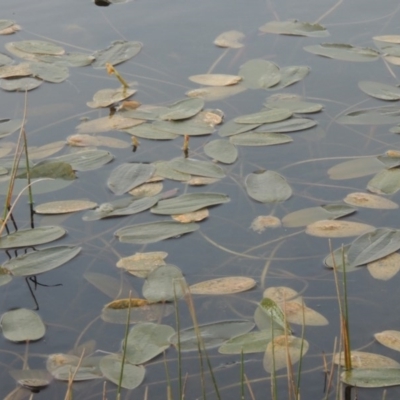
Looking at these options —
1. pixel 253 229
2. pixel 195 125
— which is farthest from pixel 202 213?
pixel 195 125

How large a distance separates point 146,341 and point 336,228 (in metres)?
0.57

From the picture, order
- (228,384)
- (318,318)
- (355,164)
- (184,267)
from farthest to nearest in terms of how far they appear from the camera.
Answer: (355,164), (184,267), (318,318), (228,384)

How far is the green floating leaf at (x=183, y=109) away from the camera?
7.86 feet

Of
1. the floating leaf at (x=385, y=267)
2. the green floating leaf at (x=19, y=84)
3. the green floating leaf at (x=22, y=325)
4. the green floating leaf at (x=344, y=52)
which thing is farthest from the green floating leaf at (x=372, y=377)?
the green floating leaf at (x=19, y=84)

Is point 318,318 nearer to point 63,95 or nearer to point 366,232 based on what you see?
point 366,232

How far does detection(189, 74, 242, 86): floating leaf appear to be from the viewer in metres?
2.57

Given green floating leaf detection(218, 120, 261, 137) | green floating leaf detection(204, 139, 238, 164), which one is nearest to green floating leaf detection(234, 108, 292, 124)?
green floating leaf detection(218, 120, 261, 137)

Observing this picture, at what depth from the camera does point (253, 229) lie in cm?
195

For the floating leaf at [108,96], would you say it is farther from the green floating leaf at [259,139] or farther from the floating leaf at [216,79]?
the green floating leaf at [259,139]

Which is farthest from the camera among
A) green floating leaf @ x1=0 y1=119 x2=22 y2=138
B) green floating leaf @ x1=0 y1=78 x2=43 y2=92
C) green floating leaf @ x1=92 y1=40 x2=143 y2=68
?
green floating leaf @ x1=92 y1=40 x2=143 y2=68

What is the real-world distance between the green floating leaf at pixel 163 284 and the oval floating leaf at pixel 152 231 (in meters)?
0.13

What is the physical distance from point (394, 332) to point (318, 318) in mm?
154

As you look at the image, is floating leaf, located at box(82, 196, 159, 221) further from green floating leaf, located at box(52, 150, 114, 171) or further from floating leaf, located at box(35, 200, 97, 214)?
green floating leaf, located at box(52, 150, 114, 171)

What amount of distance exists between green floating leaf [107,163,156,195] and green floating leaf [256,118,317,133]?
1.21ft
